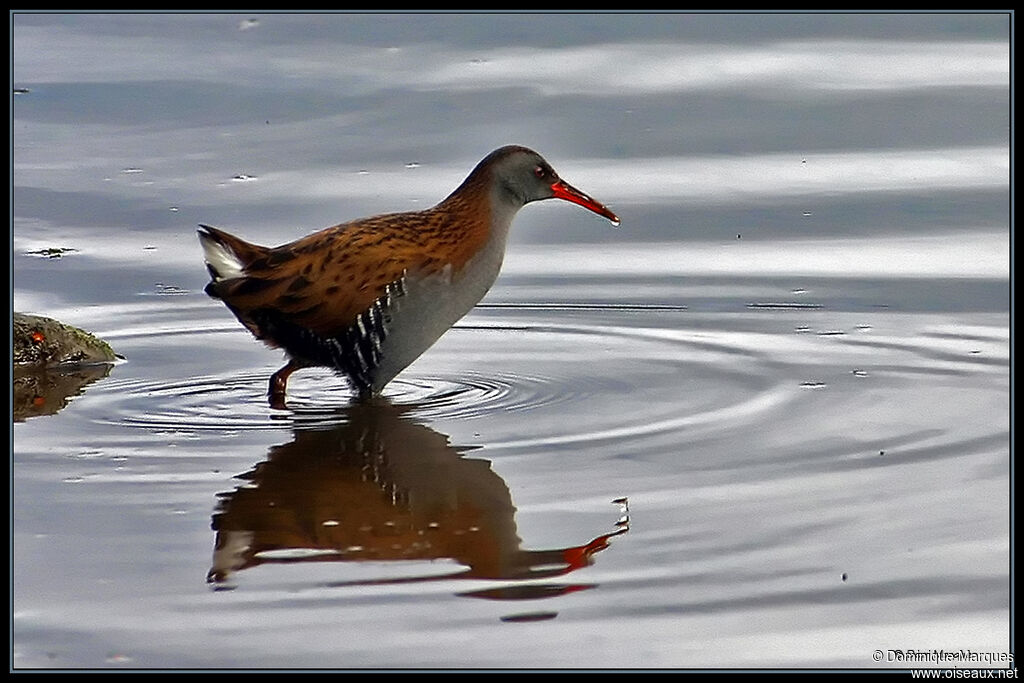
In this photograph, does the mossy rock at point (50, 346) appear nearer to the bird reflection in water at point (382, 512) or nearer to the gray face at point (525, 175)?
the bird reflection in water at point (382, 512)

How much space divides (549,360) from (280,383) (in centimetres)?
118

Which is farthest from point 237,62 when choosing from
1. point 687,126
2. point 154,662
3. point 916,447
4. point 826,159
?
point 154,662

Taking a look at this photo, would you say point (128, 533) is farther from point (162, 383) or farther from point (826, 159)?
point (826, 159)

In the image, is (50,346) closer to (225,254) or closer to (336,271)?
(225,254)

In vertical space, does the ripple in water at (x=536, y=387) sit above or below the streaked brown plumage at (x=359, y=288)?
below

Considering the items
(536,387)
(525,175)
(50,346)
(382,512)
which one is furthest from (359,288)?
(382,512)

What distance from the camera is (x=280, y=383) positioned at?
7453 mm

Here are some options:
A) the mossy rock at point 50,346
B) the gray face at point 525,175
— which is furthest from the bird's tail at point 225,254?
the gray face at point 525,175

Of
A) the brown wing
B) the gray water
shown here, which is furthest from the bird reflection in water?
the brown wing

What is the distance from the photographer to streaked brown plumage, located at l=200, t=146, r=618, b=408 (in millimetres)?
7375

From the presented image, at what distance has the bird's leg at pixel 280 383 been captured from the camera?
738cm

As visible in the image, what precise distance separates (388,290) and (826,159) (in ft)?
13.3

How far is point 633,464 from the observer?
642 centimetres

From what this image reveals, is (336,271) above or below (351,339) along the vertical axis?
above
